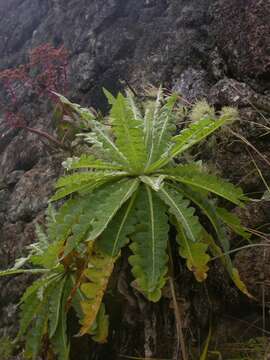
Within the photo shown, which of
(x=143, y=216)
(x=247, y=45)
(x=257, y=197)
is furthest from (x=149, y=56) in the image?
(x=143, y=216)

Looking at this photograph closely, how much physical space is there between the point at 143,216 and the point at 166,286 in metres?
0.54

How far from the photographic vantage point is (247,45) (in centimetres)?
411

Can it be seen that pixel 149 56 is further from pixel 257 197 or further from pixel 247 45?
pixel 257 197

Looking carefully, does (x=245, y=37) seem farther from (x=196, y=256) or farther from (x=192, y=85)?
(x=196, y=256)

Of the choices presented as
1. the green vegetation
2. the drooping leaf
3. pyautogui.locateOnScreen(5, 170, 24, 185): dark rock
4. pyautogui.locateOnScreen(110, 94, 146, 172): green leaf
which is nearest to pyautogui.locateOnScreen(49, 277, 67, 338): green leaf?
the drooping leaf

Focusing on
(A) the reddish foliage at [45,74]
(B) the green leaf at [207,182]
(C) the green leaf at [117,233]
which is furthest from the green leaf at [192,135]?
(A) the reddish foliage at [45,74]

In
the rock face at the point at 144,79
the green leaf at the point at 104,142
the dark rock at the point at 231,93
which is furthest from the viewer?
the dark rock at the point at 231,93

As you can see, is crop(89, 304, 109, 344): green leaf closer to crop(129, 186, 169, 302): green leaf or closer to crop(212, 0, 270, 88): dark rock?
crop(129, 186, 169, 302): green leaf

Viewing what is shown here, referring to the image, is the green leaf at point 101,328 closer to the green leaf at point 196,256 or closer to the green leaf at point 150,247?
the green leaf at point 150,247

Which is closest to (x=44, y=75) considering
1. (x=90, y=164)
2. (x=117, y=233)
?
(x=90, y=164)

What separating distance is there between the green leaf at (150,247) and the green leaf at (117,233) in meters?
0.05

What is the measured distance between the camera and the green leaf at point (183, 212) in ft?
8.13

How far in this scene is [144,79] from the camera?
5.51 metres

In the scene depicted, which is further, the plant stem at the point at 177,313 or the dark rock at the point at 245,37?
the dark rock at the point at 245,37
